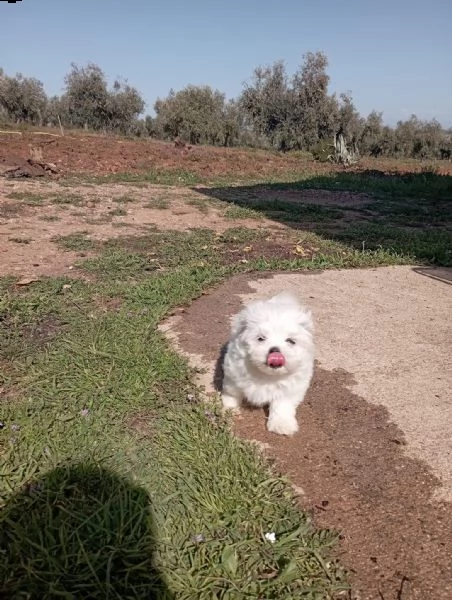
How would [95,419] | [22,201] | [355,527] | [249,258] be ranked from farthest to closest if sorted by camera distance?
[22,201] → [249,258] → [95,419] → [355,527]

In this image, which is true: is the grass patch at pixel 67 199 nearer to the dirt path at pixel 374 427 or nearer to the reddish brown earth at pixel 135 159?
the reddish brown earth at pixel 135 159

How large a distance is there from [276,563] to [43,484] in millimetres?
1129

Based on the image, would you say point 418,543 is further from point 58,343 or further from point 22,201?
point 22,201

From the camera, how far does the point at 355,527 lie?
2213mm

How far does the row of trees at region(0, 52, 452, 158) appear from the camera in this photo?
3531cm

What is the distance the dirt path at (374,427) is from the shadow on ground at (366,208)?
97.4 inches

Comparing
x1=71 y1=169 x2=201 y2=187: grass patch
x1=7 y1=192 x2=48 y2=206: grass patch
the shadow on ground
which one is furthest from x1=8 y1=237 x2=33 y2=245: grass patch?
x1=71 y1=169 x2=201 y2=187: grass patch

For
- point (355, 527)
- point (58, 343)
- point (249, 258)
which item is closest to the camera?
point (355, 527)

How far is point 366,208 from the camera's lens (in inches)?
448

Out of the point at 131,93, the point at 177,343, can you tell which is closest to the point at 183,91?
the point at 131,93

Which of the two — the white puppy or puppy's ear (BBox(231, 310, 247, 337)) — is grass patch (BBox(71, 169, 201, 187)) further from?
the white puppy

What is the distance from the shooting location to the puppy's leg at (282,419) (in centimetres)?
284

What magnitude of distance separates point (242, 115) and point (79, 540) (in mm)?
41657

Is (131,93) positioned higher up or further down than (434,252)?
higher up
